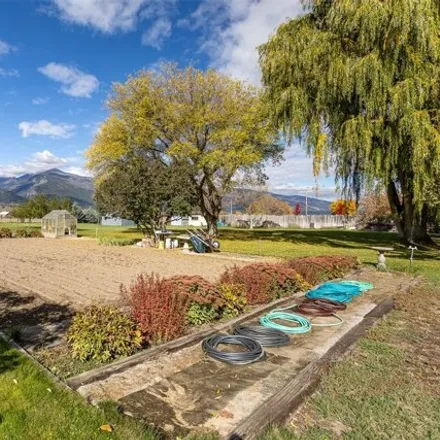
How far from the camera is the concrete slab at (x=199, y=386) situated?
3.01m

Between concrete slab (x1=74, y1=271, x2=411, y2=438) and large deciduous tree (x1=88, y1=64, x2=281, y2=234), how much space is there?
18.4 meters

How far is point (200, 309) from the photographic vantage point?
18.7 feet

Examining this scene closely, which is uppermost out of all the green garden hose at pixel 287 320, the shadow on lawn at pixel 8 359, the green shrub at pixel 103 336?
the green shrub at pixel 103 336

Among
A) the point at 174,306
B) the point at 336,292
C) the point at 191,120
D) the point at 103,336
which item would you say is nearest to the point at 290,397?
the point at 103,336

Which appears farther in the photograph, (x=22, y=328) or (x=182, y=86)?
(x=182, y=86)

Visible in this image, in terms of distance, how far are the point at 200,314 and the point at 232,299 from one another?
76 cm

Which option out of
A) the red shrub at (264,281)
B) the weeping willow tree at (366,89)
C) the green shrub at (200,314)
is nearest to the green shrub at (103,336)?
the green shrub at (200,314)

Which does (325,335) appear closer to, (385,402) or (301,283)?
(385,402)

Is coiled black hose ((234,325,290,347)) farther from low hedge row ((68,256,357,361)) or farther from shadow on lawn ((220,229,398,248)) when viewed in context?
shadow on lawn ((220,229,398,248))

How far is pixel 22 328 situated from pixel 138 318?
6.12 ft

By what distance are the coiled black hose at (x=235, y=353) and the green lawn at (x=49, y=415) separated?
1409mm

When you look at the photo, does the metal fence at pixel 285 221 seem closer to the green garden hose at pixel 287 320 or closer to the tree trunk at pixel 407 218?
the tree trunk at pixel 407 218

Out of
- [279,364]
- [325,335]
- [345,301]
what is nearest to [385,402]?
[279,364]

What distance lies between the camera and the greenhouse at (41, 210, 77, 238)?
87.0 ft
